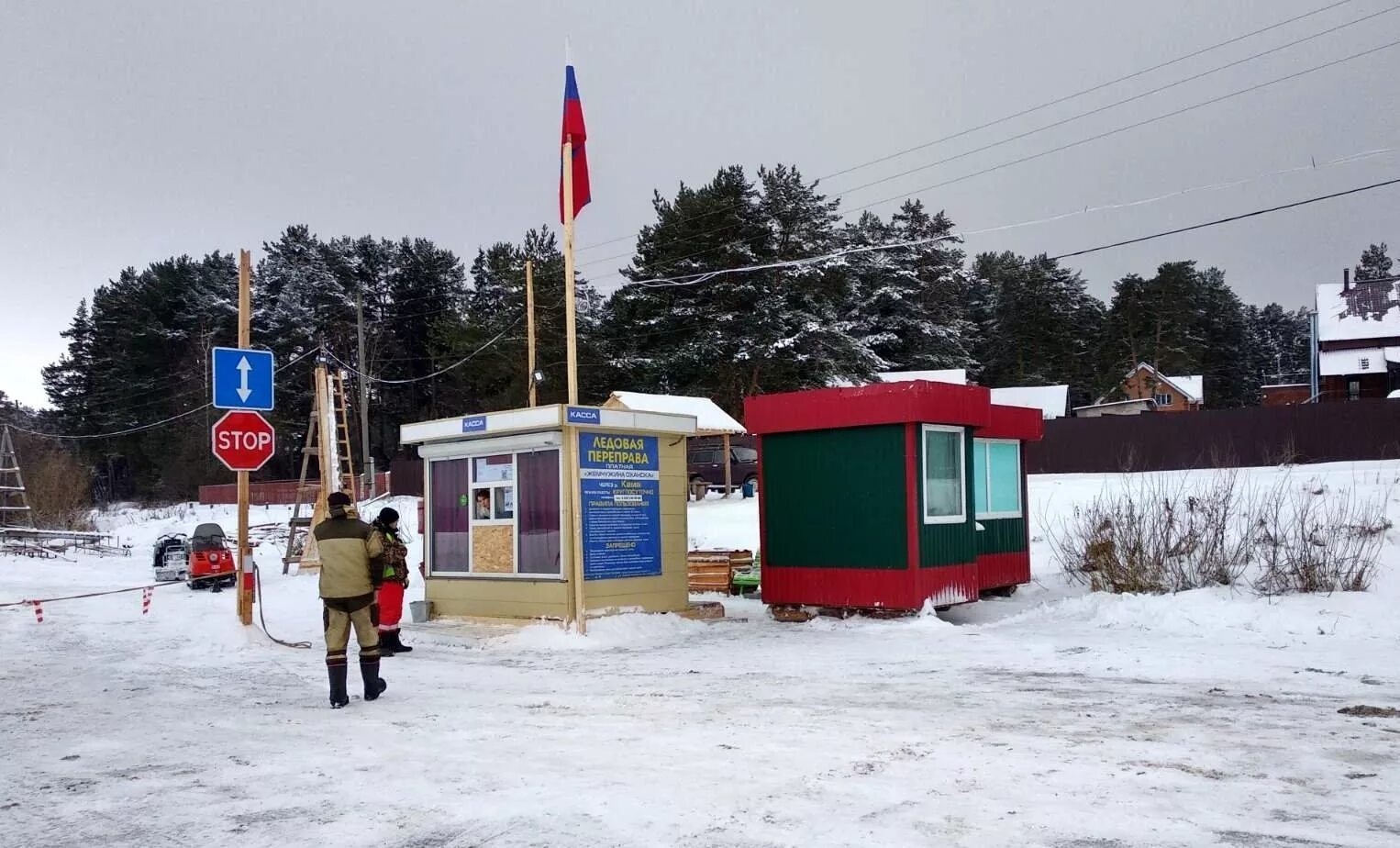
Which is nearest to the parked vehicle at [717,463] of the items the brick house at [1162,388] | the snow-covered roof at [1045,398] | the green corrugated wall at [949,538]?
the snow-covered roof at [1045,398]

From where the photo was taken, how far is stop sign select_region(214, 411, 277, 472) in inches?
504

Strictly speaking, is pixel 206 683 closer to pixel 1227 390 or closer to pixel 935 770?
pixel 935 770

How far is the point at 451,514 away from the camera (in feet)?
48.2

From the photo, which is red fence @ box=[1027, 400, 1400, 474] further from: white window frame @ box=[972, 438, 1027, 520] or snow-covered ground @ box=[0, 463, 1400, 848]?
snow-covered ground @ box=[0, 463, 1400, 848]

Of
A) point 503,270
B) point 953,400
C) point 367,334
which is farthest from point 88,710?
point 367,334

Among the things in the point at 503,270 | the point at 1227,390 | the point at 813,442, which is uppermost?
the point at 503,270

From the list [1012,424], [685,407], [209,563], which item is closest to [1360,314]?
[685,407]

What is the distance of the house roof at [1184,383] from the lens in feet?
204

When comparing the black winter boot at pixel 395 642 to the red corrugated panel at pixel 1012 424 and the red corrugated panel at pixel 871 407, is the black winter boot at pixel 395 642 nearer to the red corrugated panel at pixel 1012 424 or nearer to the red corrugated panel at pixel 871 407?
the red corrugated panel at pixel 871 407

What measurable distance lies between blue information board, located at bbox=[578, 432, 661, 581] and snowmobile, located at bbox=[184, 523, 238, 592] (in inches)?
481

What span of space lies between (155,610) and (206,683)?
9.46 m

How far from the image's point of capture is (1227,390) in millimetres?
72938

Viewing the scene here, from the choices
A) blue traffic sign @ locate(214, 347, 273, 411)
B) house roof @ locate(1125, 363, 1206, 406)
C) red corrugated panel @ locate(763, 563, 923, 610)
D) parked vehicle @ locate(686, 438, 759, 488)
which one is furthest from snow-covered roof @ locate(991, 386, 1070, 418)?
blue traffic sign @ locate(214, 347, 273, 411)

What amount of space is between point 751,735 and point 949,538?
23.4 feet
